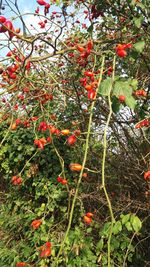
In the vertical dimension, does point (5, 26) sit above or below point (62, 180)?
above

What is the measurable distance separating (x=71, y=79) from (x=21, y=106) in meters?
0.58

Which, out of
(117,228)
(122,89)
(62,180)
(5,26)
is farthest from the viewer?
(62,180)

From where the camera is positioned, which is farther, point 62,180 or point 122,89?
point 62,180

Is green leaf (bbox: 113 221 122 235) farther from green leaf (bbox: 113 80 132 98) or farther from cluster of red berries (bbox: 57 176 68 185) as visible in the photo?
green leaf (bbox: 113 80 132 98)

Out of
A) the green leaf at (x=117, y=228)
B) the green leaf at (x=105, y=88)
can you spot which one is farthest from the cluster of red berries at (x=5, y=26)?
the green leaf at (x=117, y=228)

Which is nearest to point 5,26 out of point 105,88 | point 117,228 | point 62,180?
point 105,88

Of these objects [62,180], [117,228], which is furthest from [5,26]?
[117,228]

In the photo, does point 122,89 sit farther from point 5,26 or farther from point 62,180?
point 62,180

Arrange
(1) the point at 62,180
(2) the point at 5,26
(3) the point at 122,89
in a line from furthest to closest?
(1) the point at 62,180 < (2) the point at 5,26 < (3) the point at 122,89

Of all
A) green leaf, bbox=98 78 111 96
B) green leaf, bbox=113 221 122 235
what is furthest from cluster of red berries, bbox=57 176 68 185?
green leaf, bbox=98 78 111 96

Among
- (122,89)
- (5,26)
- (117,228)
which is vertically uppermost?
(5,26)

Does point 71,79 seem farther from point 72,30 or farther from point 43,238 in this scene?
point 43,238

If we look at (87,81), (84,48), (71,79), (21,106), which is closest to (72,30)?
(71,79)

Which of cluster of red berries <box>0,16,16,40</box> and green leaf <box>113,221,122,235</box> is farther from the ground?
cluster of red berries <box>0,16,16,40</box>
